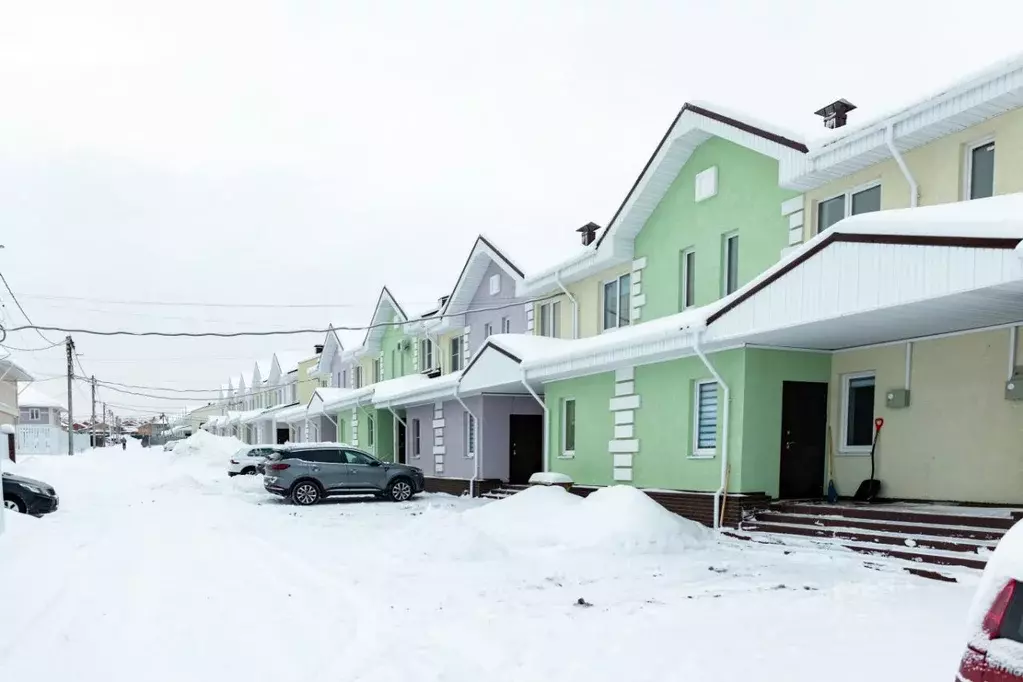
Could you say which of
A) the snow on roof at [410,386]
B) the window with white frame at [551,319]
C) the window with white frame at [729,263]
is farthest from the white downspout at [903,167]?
the snow on roof at [410,386]

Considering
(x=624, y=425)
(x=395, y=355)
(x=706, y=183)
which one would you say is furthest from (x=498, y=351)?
(x=395, y=355)

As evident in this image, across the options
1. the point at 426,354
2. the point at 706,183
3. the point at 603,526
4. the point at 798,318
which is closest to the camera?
the point at 798,318

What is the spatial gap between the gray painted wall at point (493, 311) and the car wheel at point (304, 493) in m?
6.76

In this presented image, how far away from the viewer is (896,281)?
27.0ft

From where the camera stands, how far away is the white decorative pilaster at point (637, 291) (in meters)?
16.3

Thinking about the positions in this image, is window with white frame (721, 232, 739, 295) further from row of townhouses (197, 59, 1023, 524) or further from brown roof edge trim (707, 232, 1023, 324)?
brown roof edge trim (707, 232, 1023, 324)

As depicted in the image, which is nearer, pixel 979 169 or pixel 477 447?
pixel 979 169

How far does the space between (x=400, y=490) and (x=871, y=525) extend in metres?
13.8

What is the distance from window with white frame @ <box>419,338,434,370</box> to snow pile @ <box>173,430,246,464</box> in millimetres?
22738

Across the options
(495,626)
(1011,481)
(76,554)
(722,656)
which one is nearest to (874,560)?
(1011,481)

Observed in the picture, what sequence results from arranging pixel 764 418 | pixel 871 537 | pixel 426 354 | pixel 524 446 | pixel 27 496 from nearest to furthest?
pixel 871 537 < pixel 764 418 < pixel 27 496 < pixel 524 446 < pixel 426 354

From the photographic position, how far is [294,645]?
19.3 feet

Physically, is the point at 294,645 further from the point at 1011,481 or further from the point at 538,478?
the point at 538,478

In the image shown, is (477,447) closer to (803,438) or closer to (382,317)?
(803,438)
